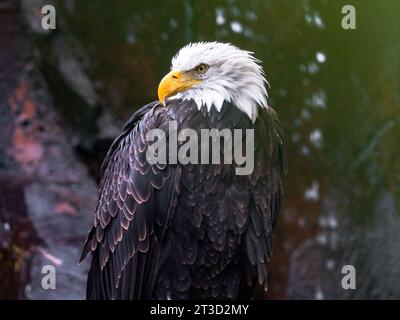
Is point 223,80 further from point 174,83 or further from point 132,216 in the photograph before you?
point 132,216

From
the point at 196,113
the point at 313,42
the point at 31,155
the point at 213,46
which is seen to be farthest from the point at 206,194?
the point at 313,42

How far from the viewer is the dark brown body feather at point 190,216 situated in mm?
3066

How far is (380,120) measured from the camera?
461 cm

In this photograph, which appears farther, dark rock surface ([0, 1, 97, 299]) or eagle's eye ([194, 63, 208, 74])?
dark rock surface ([0, 1, 97, 299])

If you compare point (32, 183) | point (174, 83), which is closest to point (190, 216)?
point (174, 83)

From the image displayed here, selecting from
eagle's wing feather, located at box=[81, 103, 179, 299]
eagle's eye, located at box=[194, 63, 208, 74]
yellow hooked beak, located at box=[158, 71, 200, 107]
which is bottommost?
eagle's wing feather, located at box=[81, 103, 179, 299]

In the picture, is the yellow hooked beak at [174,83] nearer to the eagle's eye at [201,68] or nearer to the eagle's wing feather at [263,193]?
the eagle's eye at [201,68]

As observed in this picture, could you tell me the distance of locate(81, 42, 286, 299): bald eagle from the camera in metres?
3.07

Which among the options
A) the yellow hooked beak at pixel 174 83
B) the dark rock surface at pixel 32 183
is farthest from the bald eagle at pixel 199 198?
the dark rock surface at pixel 32 183

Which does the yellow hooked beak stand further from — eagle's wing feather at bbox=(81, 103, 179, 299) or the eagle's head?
eagle's wing feather at bbox=(81, 103, 179, 299)

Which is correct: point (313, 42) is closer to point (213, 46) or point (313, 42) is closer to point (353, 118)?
point (353, 118)

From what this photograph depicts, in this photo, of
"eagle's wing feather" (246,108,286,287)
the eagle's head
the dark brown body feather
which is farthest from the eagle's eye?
"eagle's wing feather" (246,108,286,287)

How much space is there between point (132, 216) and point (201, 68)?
71 centimetres

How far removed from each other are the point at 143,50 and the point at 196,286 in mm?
1975
